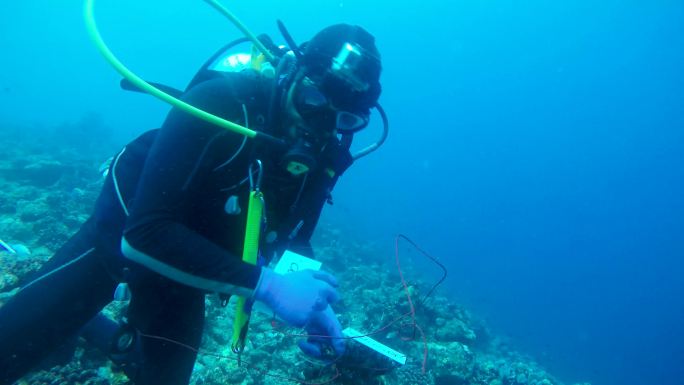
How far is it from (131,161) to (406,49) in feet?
Result: 562

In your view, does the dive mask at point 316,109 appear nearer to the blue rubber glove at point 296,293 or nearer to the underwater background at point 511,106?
the blue rubber glove at point 296,293

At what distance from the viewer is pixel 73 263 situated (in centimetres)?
229

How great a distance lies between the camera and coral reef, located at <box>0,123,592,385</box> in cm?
348

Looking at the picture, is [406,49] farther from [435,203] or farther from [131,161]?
[131,161]

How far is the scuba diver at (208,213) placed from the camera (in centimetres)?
169

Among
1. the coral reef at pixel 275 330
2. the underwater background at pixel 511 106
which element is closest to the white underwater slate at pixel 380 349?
the coral reef at pixel 275 330

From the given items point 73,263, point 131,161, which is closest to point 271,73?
point 131,161

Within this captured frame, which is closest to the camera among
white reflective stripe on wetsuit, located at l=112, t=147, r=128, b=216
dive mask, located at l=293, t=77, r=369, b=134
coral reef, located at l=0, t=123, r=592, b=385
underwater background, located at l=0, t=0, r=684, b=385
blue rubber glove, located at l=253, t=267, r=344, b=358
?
blue rubber glove, located at l=253, t=267, r=344, b=358

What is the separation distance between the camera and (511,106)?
17438cm

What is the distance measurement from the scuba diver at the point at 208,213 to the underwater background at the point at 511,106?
84042 mm

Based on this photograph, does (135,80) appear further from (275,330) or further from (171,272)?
(275,330)

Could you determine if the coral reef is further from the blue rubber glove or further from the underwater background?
the underwater background

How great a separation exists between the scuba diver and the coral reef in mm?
531

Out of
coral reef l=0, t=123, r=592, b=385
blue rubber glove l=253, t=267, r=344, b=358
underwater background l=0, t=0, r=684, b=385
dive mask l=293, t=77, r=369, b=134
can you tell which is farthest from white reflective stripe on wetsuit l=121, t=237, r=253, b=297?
underwater background l=0, t=0, r=684, b=385
